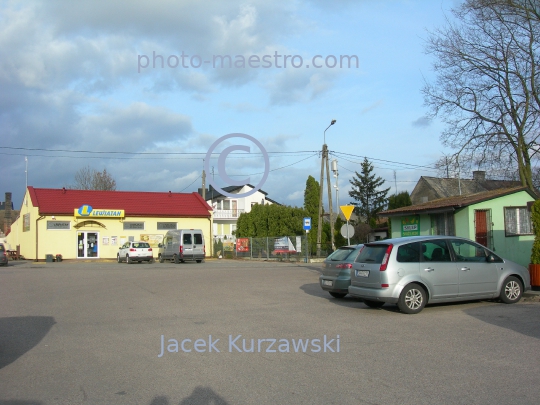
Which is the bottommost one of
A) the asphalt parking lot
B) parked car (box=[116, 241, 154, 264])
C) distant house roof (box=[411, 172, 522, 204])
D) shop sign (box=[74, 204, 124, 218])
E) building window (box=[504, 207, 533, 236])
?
the asphalt parking lot

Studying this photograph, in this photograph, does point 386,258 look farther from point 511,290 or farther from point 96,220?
point 96,220

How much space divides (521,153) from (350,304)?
14.4 m

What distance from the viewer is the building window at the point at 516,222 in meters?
20.5

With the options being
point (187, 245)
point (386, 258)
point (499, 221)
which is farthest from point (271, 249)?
point (386, 258)

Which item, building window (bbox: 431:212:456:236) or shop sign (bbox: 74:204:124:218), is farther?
shop sign (bbox: 74:204:124:218)

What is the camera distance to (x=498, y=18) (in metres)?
21.6

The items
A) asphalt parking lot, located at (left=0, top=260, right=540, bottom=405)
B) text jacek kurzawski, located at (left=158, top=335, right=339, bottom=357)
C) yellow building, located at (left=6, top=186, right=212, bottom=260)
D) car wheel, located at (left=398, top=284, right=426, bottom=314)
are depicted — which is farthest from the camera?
yellow building, located at (left=6, top=186, right=212, bottom=260)

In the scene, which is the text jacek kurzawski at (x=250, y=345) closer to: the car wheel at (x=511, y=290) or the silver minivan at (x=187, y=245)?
the car wheel at (x=511, y=290)

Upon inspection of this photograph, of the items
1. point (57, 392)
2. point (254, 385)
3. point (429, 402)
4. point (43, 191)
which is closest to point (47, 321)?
point (57, 392)

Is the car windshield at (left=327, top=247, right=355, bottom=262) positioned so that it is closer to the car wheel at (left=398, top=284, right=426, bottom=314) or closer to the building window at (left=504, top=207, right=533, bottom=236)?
the car wheel at (left=398, top=284, right=426, bottom=314)

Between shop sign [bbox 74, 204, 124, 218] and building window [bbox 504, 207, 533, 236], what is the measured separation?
30.8 m

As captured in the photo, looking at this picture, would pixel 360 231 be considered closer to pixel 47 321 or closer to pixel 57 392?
pixel 47 321

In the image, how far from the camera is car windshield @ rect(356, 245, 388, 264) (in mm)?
11484

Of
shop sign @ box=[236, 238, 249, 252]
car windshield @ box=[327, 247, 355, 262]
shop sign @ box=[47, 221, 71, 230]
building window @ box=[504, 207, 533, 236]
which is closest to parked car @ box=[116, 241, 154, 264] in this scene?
shop sign @ box=[47, 221, 71, 230]
